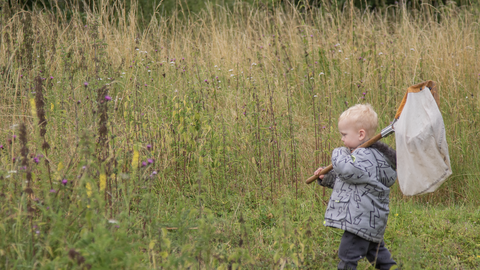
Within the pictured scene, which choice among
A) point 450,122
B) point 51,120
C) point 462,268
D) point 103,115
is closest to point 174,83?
point 51,120

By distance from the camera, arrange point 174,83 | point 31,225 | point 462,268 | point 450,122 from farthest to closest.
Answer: point 174,83
point 450,122
point 462,268
point 31,225

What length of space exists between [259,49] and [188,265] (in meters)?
4.37

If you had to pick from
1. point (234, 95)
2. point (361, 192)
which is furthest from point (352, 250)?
point (234, 95)

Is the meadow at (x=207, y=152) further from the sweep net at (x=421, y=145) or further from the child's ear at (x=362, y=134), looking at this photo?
the child's ear at (x=362, y=134)

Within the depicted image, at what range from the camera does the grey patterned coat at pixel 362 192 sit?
253 cm

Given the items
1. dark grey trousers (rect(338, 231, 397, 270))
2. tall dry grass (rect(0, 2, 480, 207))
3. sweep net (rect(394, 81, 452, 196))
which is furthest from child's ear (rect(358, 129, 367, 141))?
tall dry grass (rect(0, 2, 480, 207))

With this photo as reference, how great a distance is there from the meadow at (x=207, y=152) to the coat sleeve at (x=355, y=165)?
1.35 feet

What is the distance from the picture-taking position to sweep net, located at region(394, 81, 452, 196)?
7.98ft

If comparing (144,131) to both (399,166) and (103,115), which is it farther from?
(399,166)

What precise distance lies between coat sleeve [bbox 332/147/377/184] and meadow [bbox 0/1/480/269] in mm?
413

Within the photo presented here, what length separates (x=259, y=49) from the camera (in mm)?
6195

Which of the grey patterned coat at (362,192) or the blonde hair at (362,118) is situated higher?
the blonde hair at (362,118)

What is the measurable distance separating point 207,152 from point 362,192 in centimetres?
168

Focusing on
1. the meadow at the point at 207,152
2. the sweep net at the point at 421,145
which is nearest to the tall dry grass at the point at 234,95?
the meadow at the point at 207,152
